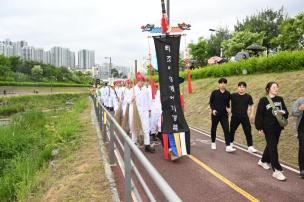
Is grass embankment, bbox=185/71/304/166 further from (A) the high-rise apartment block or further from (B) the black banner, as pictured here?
(A) the high-rise apartment block

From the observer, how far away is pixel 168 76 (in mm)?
8031

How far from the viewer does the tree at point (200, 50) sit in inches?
1762

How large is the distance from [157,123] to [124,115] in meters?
1.00

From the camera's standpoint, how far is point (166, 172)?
745 centimetres

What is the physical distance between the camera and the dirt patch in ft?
20.7

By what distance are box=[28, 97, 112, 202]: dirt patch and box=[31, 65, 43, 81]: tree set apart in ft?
250

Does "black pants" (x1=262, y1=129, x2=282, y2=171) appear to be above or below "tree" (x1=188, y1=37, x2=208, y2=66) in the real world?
below

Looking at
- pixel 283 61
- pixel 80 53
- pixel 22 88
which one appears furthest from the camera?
pixel 80 53

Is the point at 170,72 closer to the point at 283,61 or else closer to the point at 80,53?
the point at 283,61

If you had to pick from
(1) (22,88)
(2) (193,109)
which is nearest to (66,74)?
(1) (22,88)

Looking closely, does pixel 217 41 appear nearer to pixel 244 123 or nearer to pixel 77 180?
pixel 244 123

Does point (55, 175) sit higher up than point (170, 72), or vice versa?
point (170, 72)

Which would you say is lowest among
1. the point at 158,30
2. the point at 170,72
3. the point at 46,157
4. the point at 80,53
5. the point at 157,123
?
the point at 46,157

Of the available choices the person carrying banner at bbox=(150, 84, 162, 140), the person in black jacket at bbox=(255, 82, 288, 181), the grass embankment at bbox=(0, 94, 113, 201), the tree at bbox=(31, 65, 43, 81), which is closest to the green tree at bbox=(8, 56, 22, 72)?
the tree at bbox=(31, 65, 43, 81)
